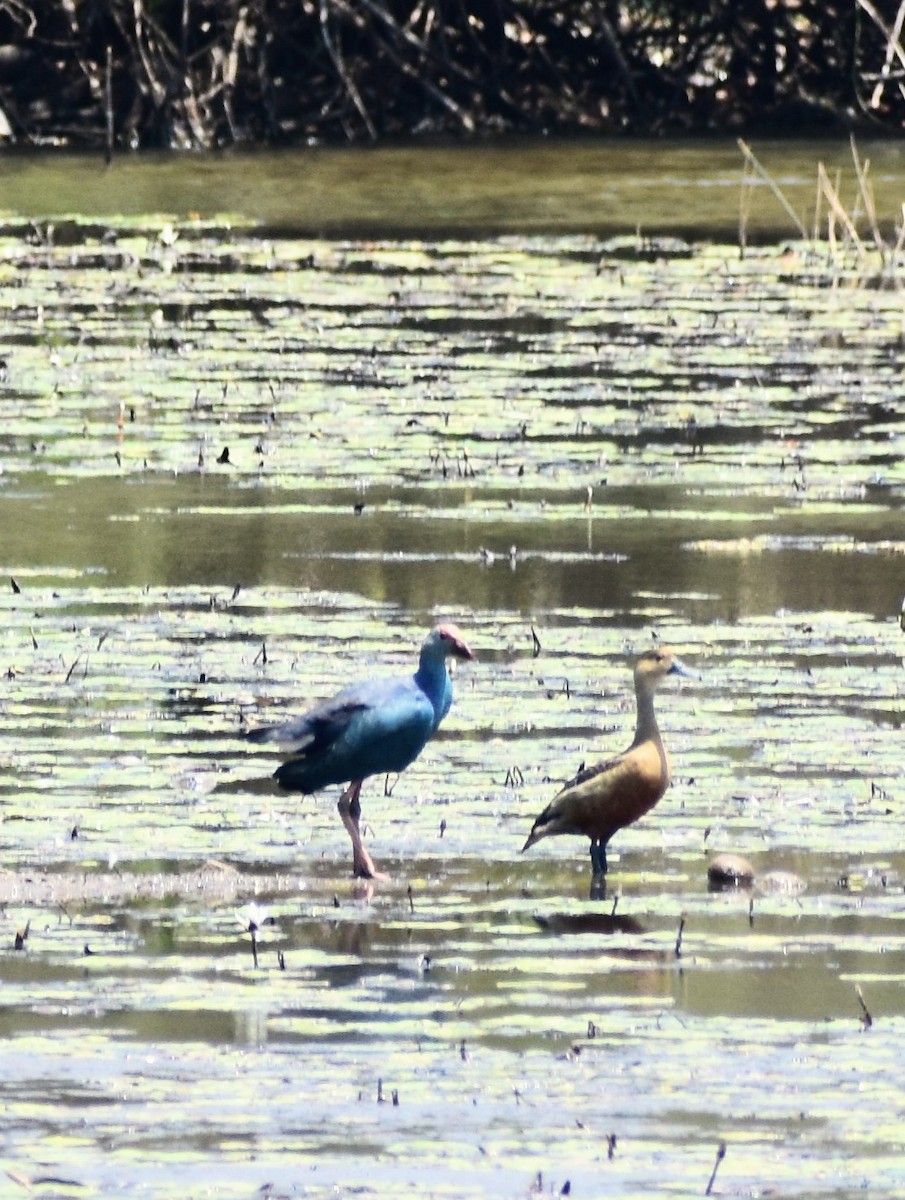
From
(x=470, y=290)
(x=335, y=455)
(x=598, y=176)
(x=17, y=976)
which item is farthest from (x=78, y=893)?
(x=598, y=176)

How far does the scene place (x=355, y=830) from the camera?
20.3 feet

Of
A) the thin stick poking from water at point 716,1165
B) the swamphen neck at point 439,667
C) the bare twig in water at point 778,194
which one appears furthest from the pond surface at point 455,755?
the bare twig in water at point 778,194

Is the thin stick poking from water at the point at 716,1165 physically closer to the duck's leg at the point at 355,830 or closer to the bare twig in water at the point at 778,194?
the duck's leg at the point at 355,830

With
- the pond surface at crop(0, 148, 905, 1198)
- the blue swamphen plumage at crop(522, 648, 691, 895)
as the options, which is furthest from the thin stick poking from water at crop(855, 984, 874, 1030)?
the blue swamphen plumage at crop(522, 648, 691, 895)

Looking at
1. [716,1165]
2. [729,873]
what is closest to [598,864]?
[729,873]

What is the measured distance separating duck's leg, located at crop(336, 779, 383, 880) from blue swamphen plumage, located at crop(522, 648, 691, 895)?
0.34 metres

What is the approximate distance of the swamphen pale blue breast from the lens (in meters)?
6.37

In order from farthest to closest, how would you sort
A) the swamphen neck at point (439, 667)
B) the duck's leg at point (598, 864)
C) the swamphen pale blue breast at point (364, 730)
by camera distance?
the swamphen neck at point (439, 667) → the swamphen pale blue breast at point (364, 730) → the duck's leg at point (598, 864)

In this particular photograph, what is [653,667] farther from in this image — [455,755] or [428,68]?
[428,68]

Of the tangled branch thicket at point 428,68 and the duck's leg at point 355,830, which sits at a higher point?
the tangled branch thicket at point 428,68

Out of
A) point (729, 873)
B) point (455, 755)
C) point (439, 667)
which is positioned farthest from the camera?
point (455, 755)

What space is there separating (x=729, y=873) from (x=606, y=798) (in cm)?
28

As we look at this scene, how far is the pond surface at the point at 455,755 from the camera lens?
4.70m

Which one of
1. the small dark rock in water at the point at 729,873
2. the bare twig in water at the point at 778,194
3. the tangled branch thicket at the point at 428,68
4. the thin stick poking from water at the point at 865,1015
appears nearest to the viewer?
the thin stick poking from water at the point at 865,1015
